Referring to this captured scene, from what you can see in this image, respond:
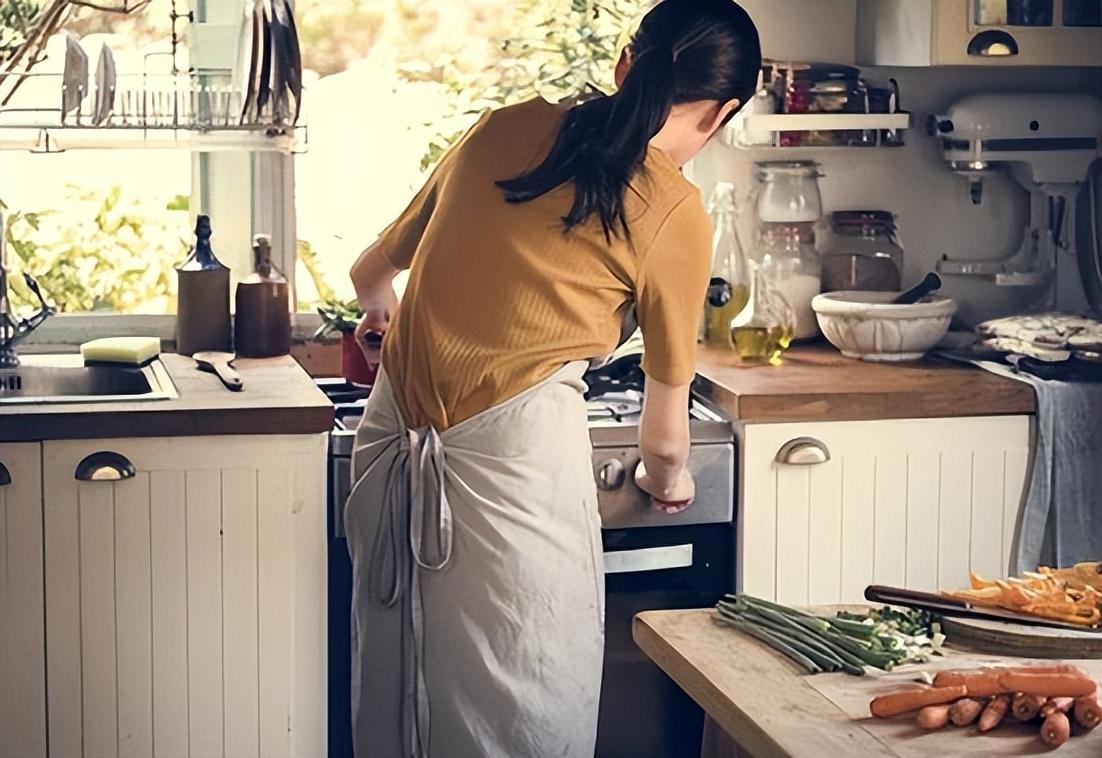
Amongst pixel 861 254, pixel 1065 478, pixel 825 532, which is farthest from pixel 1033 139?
pixel 825 532

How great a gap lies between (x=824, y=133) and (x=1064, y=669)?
80.0 inches

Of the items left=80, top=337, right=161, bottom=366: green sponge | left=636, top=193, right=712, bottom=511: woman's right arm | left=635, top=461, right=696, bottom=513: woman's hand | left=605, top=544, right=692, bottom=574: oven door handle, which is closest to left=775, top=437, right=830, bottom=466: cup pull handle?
left=605, top=544, right=692, bottom=574: oven door handle

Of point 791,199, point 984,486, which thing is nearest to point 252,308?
point 791,199

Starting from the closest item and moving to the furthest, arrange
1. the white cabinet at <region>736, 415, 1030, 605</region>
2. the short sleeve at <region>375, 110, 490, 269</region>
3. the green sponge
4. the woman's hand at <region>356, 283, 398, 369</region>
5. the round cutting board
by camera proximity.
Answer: the round cutting board → the short sleeve at <region>375, 110, 490, 269</region> → the woman's hand at <region>356, 283, 398, 369</region> → the white cabinet at <region>736, 415, 1030, 605</region> → the green sponge

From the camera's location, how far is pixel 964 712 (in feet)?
5.79

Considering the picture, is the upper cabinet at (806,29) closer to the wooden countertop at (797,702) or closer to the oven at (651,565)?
the oven at (651,565)

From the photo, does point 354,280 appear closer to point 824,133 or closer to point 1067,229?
point 824,133

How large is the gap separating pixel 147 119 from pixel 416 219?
0.96m

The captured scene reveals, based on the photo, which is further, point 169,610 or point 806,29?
point 806,29

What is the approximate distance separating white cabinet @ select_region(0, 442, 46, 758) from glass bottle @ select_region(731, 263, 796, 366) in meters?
1.40

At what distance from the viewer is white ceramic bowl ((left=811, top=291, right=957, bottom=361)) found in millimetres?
3441

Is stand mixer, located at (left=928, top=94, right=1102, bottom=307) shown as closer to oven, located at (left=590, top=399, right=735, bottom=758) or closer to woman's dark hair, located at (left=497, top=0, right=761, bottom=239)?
oven, located at (left=590, top=399, right=735, bottom=758)

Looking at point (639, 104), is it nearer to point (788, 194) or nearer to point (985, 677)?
point (985, 677)

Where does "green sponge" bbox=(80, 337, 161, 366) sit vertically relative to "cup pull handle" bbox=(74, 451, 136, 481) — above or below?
above
